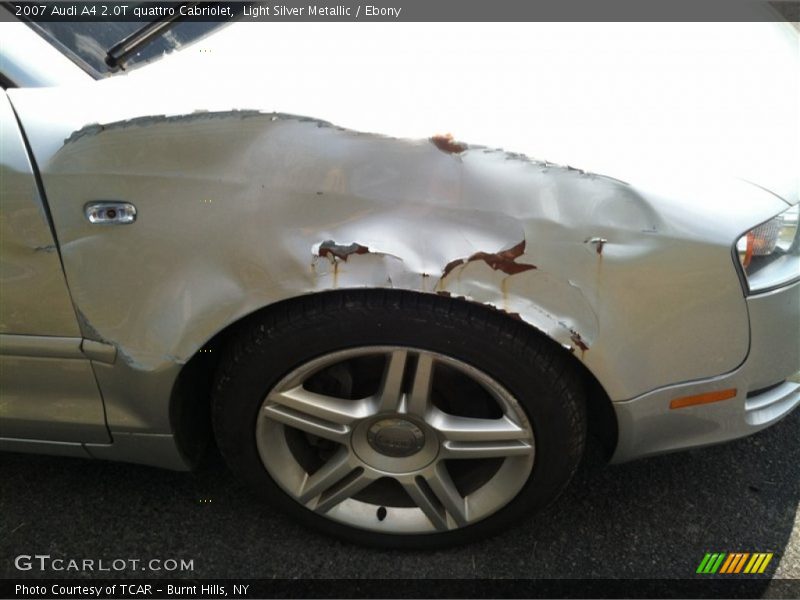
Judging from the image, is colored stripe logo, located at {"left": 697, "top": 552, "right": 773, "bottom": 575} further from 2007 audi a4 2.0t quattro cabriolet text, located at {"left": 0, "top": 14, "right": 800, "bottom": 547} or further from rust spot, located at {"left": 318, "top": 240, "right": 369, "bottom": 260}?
rust spot, located at {"left": 318, "top": 240, "right": 369, "bottom": 260}

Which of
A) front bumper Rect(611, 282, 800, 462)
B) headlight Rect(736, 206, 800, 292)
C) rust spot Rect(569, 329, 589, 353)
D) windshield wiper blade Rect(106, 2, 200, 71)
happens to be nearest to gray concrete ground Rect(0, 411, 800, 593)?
front bumper Rect(611, 282, 800, 462)

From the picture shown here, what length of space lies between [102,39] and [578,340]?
1344mm

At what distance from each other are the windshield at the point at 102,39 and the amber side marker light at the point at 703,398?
1464 millimetres

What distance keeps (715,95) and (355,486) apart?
1.34 m

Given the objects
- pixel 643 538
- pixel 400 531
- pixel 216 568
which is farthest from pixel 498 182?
pixel 216 568

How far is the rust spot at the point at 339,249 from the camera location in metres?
1.40

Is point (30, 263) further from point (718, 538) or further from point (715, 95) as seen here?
point (718, 538)

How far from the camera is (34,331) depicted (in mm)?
1596

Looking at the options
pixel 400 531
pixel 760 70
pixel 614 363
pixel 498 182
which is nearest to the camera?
pixel 498 182

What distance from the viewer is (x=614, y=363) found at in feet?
4.81

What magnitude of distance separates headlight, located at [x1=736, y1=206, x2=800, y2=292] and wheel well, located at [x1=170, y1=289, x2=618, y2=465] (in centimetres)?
42

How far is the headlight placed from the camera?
1440 mm

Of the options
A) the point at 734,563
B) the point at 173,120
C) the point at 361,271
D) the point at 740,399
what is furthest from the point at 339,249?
the point at 734,563

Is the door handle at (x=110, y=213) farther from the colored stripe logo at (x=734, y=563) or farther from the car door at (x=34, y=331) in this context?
the colored stripe logo at (x=734, y=563)
